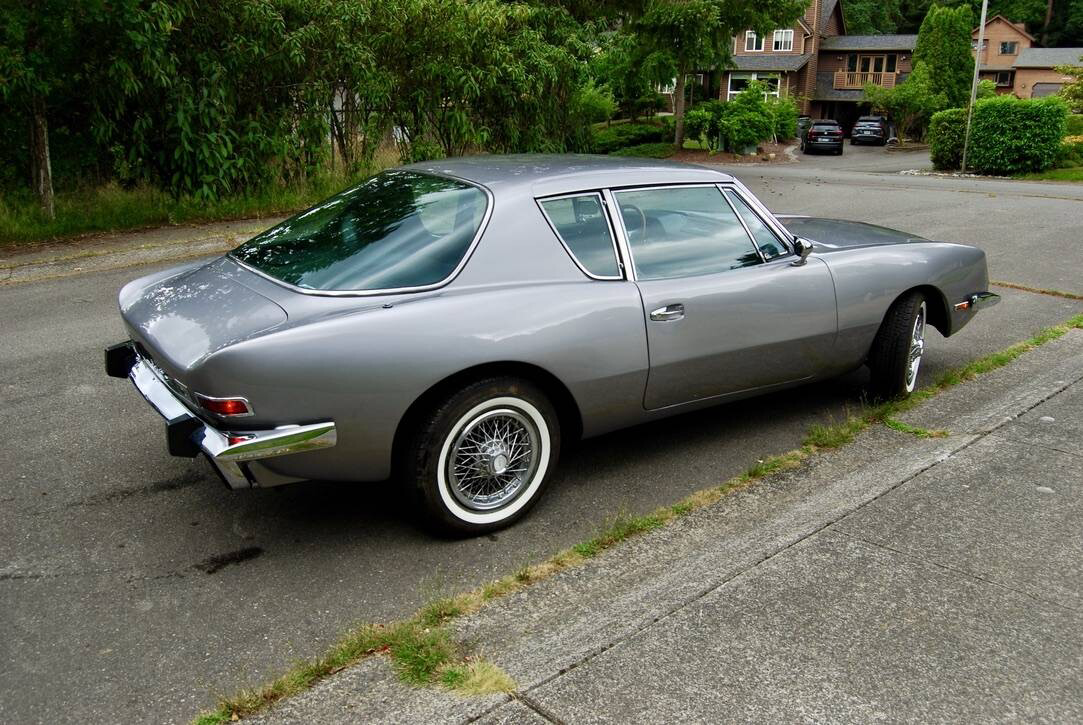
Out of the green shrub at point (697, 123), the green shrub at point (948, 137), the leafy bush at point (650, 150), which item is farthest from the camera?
the green shrub at point (697, 123)

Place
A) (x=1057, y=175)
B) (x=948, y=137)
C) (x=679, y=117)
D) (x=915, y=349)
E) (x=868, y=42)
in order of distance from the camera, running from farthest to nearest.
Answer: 1. (x=868, y=42)
2. (x=679, y=117)
3. (x=948, y=137)
4. (x=1057, y=175)
5. (x=915, y=349)

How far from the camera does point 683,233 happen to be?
14.3 ft

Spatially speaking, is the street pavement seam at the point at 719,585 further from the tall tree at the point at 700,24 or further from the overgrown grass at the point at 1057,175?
the tall tree at the point at 700,24

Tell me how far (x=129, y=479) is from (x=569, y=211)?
231 cm

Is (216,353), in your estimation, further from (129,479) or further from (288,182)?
(288,182)

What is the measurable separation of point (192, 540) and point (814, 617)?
2340 mm

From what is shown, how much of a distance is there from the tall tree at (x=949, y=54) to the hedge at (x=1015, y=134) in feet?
72.7

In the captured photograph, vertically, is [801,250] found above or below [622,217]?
below

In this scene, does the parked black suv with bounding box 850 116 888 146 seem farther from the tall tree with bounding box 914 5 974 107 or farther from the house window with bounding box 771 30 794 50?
the house window with bounding box 771 30 794 50

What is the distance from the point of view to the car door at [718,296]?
409 centimetres

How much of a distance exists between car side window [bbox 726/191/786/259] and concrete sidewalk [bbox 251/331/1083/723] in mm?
1077

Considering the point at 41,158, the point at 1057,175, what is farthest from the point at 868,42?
the point at 41,158

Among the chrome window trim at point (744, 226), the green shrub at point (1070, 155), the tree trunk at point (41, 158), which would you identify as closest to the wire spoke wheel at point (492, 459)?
the chrome window trim at point (744, 226)

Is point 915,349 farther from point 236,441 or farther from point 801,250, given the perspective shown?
point 236,441
